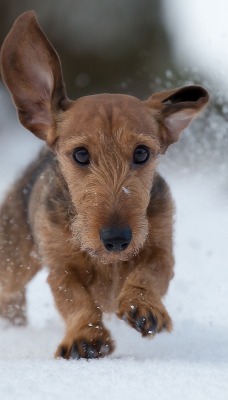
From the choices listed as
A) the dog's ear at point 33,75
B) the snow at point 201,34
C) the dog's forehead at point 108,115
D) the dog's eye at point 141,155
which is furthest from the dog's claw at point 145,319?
the snow at point 201,34

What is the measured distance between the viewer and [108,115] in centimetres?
443

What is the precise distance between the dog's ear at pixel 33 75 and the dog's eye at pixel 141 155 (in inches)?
20.1

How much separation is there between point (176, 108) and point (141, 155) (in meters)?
0.49

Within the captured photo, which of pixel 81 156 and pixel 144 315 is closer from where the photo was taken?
pixel 144 315

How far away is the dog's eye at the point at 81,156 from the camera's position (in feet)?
14.4

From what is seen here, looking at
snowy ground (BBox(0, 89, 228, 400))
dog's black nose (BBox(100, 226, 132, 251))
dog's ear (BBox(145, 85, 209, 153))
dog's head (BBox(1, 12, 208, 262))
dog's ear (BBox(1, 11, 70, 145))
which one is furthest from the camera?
dog's ear (BBox(145, 85, 209, 153))

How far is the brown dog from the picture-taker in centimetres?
414

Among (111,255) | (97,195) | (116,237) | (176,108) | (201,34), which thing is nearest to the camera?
(116,237)

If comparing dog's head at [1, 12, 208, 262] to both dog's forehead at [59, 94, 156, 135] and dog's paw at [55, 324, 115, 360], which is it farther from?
dog's paw at [55, 324, 115, 360]

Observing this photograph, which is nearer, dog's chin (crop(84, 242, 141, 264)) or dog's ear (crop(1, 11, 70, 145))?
dog's chin (crop(84, 242, 141, 264))

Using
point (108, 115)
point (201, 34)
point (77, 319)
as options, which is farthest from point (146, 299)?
point (201, 34)

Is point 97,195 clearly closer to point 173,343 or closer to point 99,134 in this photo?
point 99,134

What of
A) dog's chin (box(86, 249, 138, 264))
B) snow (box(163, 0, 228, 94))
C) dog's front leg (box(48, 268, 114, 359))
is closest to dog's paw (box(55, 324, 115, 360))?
dog's front leg (box(48, 268, 114, 359))

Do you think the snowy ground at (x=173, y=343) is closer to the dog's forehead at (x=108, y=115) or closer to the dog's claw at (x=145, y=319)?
the dog's claw at (x=145, y=319)
